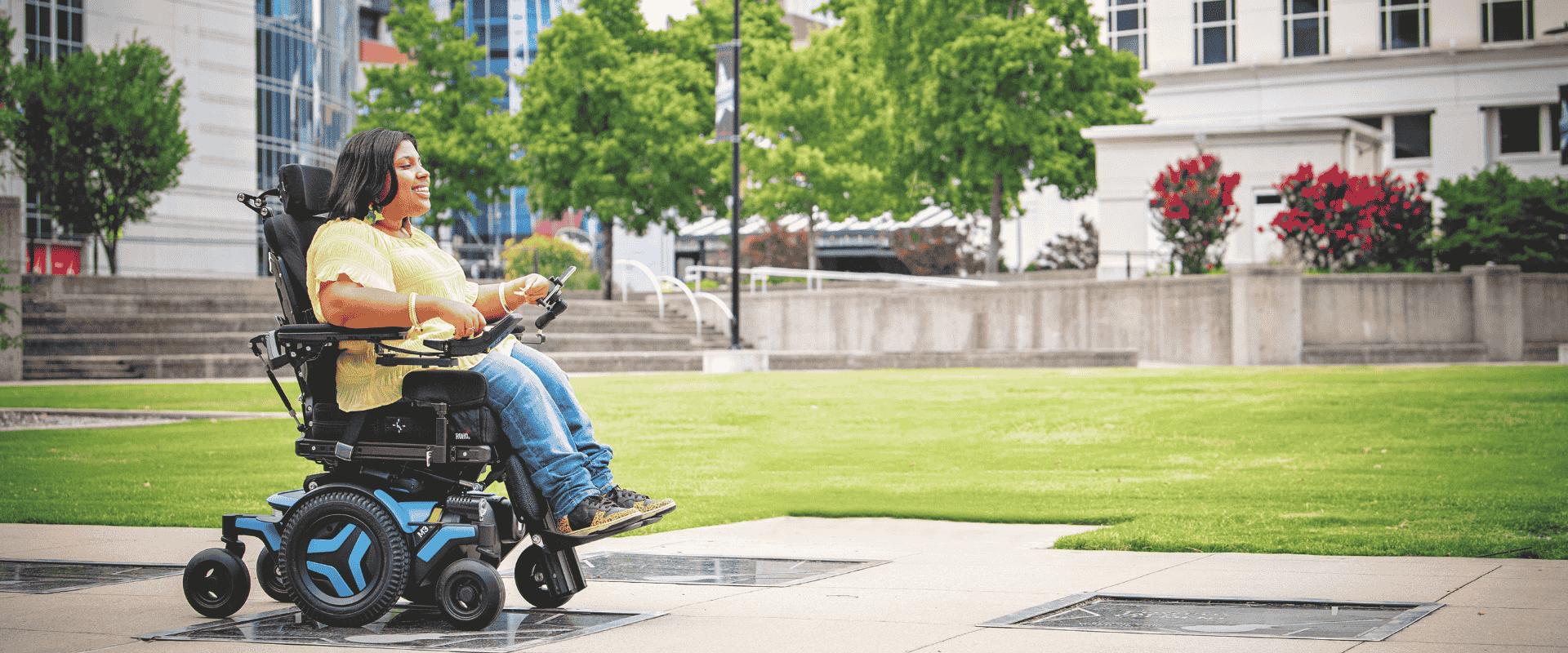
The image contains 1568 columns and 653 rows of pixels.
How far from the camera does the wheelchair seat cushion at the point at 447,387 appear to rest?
4.59 m

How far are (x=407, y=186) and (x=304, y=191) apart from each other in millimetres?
387

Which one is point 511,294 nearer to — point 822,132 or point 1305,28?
point 822,132

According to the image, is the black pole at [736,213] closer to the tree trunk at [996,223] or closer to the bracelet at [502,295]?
the tree trunk at [996,223]

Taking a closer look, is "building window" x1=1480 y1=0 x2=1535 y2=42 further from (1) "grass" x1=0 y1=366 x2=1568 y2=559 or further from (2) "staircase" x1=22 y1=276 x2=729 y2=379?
(1) "grass" x1=0 y1=366 x2=1568 y2=559

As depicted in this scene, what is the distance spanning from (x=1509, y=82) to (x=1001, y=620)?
140 feet

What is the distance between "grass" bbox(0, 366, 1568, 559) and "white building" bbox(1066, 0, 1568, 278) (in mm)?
26522

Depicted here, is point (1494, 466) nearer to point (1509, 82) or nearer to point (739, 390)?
point (739, 390)

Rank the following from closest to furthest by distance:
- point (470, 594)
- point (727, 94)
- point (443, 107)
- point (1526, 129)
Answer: point (470, 594)
point (727, 94)
point (1526, 129)
point (443, 107)

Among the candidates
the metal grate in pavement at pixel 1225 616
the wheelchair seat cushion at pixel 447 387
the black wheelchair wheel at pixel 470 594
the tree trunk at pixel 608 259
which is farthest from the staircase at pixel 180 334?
the metal grate in pavement at pixel 1225 616

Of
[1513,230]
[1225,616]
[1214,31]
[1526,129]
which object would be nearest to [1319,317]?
[1513,230]

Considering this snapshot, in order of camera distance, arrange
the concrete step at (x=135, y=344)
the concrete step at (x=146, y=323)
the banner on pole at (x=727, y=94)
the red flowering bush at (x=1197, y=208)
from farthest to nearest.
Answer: the banner on pole at (x=727, y=94)
the red flowering bush at (x=1197, y=208)
the concrete step at (x=146, y=323)
the concrete step at (x=135, y=344)

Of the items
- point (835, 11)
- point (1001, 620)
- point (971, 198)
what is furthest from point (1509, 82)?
point (1001, 620)

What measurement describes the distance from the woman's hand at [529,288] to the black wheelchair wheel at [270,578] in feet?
3.97

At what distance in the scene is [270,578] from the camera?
16.2ft
